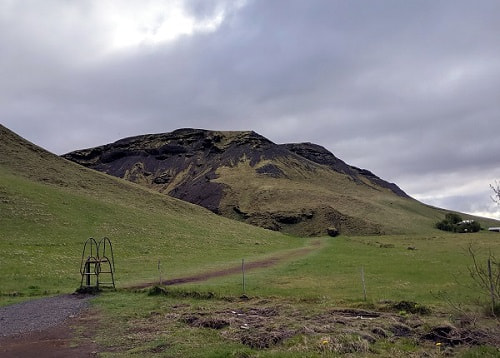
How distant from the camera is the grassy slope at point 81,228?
35281mm

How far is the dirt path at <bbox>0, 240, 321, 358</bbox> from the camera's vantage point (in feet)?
43.1

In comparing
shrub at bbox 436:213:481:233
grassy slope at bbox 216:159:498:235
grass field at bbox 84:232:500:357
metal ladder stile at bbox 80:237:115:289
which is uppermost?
grassy slope at bbox 216:159:498:235

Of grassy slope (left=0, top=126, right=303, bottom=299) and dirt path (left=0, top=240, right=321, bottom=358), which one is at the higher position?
grassy slope (left=0, top=126, right=303, bottom=299)

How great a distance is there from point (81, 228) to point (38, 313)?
125ft

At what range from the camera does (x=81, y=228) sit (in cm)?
5584

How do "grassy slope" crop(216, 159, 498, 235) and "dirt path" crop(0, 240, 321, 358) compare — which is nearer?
"dirt path" crop(0, 240, 321, 358)

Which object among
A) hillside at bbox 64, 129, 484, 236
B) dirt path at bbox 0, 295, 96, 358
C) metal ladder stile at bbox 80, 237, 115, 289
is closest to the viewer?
dirt path at bbox 0, 295, 96, 358

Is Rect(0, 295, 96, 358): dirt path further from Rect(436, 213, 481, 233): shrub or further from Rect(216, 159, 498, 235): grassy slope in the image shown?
Rect(436, 213, 481, 233): shrub

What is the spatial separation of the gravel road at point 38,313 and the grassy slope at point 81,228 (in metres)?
4.17

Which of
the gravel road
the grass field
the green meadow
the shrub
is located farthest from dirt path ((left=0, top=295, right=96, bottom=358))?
the shrub

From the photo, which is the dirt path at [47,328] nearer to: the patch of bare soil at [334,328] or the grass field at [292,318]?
the grass field at [292,318]

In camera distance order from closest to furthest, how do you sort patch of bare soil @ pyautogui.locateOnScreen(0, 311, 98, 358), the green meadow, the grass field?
the grass field
the green meadow
patch of bare soil @ pyautogui.locateOnScreen(0, 311, 98, 358)

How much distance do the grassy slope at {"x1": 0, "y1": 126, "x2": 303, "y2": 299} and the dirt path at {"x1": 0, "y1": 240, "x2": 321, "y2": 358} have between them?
5.53m

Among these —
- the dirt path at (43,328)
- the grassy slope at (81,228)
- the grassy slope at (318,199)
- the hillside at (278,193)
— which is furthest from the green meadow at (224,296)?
the grassy slope at (318,199)
